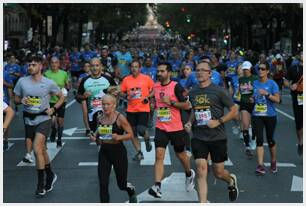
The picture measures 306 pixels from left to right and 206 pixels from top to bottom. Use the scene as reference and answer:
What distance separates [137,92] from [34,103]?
7.69ft

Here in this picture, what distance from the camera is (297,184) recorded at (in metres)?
9.19

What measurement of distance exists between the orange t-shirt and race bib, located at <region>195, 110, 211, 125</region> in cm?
315

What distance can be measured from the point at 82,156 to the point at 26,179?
2.15 metres

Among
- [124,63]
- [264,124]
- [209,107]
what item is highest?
[209,107]

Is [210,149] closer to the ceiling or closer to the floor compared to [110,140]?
closer to the floor

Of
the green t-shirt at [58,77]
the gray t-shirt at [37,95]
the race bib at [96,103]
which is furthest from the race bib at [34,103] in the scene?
the green t-shirt at [58,77]

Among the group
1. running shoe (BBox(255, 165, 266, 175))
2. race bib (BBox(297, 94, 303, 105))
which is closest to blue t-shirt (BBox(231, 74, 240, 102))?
race bib (BBox(297, 94, 303, 105))

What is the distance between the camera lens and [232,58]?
727 inches

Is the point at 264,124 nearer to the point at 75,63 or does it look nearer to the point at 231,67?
the point at 231,67

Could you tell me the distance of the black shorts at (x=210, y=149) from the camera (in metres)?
7.72

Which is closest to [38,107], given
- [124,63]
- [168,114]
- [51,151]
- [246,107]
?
[168,114]

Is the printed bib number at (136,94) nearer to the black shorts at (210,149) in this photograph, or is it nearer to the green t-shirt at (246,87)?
the green t-shirt at (246,87)

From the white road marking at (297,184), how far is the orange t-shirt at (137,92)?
2670mm

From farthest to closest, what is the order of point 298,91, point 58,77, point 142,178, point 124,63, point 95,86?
point 124,63 → point 58,77 → point 298,91 → point 95,86 → point 142,178
